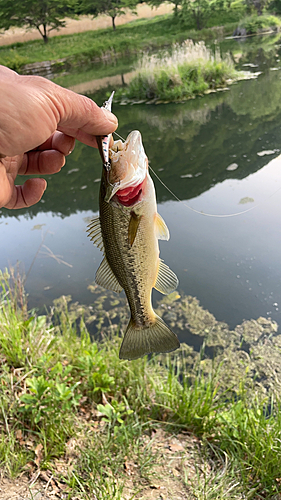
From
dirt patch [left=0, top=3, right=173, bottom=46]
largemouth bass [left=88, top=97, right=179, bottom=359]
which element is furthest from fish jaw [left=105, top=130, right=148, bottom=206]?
dirt patch [left=0, top=3, right=173, bottom=46]

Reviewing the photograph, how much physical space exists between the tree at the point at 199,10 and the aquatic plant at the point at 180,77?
3076cm

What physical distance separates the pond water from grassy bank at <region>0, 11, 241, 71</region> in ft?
66.7

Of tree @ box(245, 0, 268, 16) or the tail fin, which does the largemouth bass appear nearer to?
the tail fin

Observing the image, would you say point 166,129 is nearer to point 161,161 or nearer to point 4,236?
point 161,161

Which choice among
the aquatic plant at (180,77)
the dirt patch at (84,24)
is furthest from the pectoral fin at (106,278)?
the dirt patch at (84,24)

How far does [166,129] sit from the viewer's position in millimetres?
9133

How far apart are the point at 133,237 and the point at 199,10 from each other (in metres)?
45.3

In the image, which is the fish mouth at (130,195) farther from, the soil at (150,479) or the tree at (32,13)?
the tree at (32,13)

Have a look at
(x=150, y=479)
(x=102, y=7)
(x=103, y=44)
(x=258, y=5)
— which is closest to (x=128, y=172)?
(x=150, y=479)

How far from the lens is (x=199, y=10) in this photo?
3819cm

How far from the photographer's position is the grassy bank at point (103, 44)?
27.0 m

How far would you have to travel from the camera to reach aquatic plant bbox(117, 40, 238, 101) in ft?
36.6

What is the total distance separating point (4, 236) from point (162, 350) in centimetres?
521

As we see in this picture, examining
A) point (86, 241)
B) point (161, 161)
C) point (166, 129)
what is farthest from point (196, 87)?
point (86, 241)
